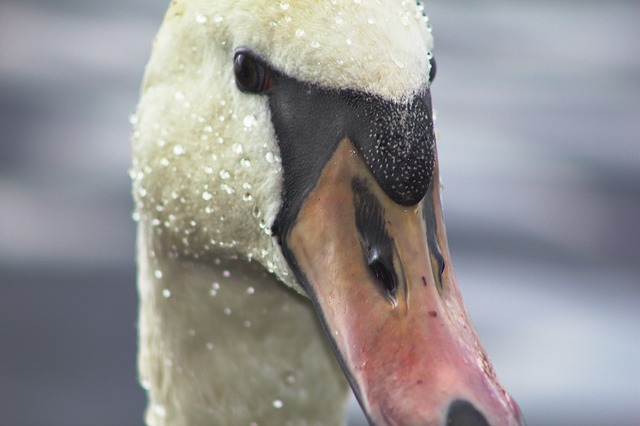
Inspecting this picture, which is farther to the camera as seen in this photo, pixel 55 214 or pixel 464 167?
pixel 464 167

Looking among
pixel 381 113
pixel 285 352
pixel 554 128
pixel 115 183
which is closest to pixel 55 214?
pixel 115 183

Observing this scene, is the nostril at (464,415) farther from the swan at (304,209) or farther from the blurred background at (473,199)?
the blurred background at (473,199)

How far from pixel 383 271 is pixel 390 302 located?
4cm

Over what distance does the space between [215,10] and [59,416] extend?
2.28 meters

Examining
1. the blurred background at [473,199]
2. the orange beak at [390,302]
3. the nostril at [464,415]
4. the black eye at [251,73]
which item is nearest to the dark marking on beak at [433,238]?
the orange beak at [390,302]

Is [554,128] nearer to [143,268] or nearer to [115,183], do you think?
[115,183]

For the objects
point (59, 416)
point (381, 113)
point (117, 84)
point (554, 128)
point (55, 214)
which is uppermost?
point (381, 113)

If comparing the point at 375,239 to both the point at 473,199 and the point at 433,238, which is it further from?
the point at 473,199

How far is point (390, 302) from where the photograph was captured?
5.25 ft

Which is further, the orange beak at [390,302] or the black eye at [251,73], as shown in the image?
the black eye at [251,73]

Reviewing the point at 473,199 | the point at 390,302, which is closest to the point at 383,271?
the point at 390,302

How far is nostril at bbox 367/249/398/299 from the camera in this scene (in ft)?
5.28

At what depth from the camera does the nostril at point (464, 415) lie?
4.78 ft

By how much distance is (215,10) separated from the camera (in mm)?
1838
